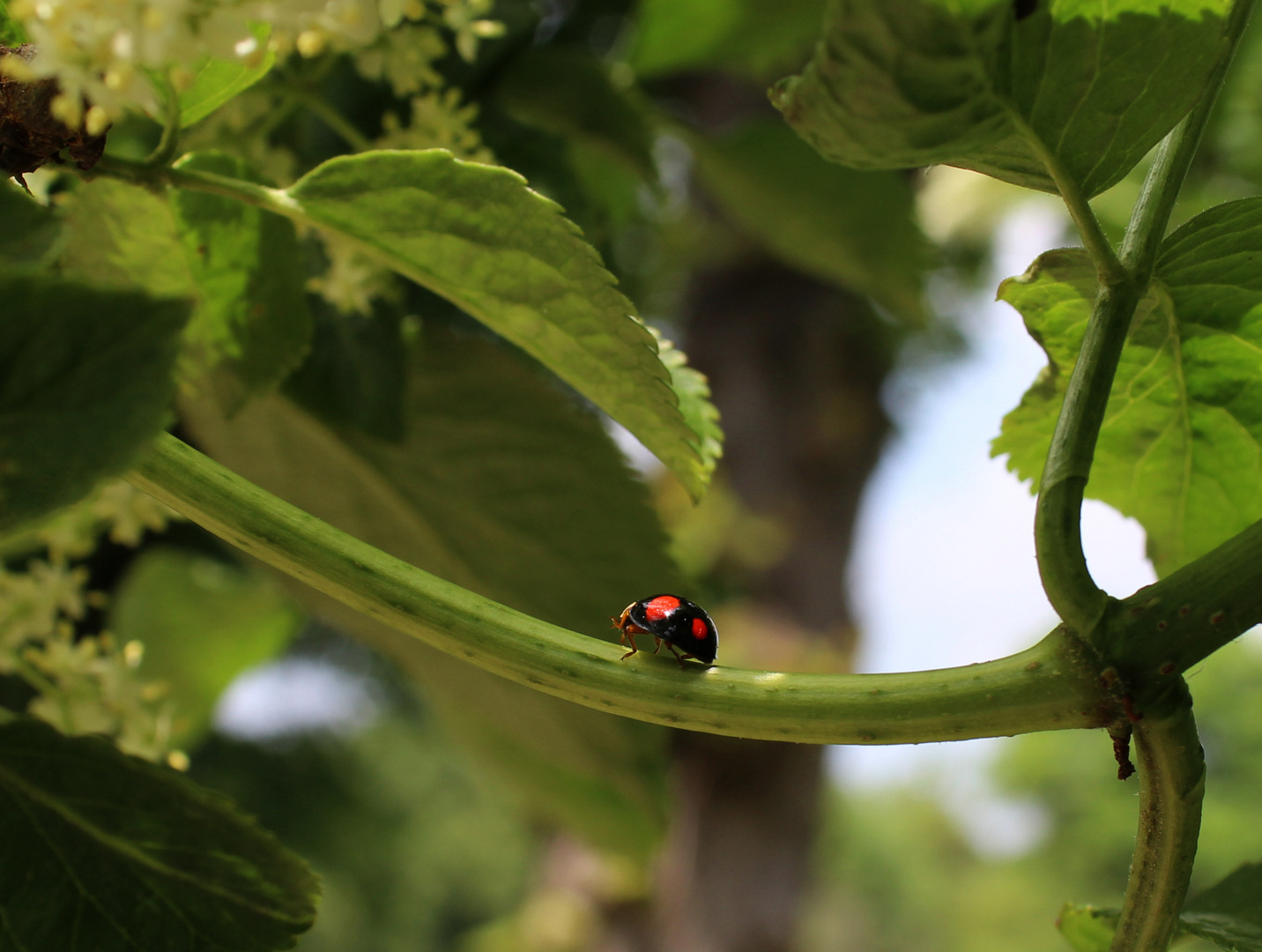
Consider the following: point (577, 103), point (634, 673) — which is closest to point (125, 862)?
point (634, 673)

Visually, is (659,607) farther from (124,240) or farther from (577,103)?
(577,103)

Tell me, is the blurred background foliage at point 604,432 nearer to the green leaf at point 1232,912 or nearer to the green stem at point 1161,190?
the green leaf at point 1232,912

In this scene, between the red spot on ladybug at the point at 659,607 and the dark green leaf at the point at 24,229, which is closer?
the dark green leaf at the point at 24,229

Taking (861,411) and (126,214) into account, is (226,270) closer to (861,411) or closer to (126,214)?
(126,214)

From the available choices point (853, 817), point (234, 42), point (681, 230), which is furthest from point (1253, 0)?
point (853, 817)

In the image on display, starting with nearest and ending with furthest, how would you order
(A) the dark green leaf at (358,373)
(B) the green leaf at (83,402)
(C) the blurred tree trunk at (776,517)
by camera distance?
(B) the green leaf at (83,402), (A) the dark green leaf at (358,373), (C) the blurred tree trunk at (776,517)

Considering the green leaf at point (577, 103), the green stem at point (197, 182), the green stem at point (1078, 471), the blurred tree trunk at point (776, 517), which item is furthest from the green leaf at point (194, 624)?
the blurred tree trunk at point (776, 517)

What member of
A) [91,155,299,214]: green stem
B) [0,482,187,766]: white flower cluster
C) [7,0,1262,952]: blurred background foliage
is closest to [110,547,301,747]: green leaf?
[7,0,1262,952]: blurred background foliage
